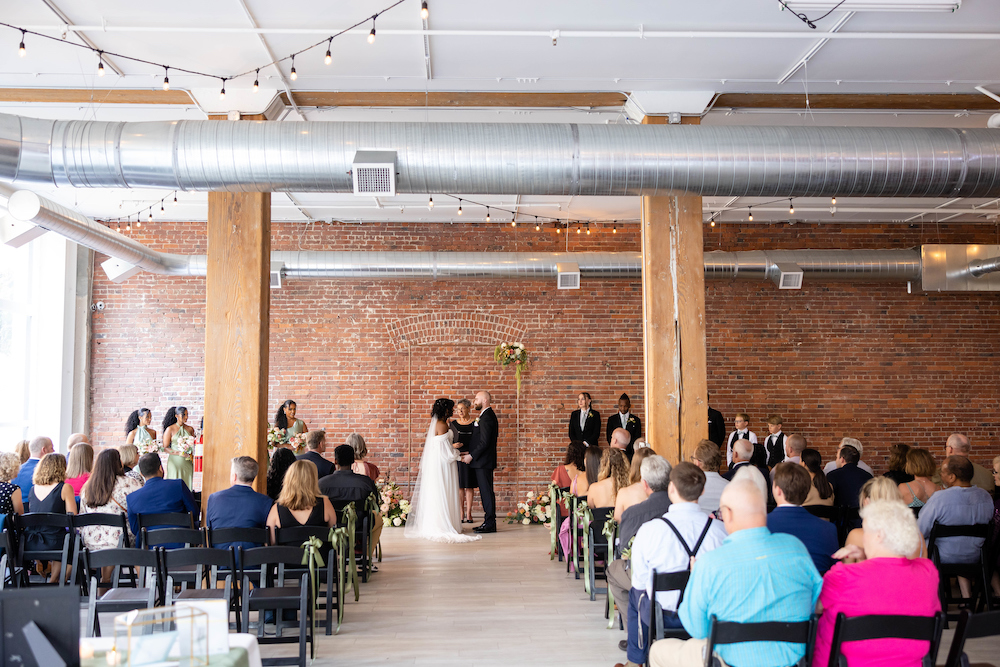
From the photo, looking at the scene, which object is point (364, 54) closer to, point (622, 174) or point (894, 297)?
point (622, 174)

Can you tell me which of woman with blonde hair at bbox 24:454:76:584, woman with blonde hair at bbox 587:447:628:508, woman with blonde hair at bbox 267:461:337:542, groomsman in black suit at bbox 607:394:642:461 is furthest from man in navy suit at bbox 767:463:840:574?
groomsman in black suit at bbox 607:394:642:461

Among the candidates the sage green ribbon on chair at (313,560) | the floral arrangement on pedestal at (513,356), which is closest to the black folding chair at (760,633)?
the sage green ribbon on chair at (313,560)

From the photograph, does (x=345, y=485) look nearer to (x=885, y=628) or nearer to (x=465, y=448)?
(x=465, y=448)

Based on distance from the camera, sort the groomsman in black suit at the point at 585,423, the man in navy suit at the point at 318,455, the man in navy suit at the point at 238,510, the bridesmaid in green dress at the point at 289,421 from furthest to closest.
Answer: the groomsman in black suit at the point at 585,423
the bridesmaid in green dress at the point at 289,421
the man in navy suit at the point at 318,455
the man in navy suit at the point at 238,510

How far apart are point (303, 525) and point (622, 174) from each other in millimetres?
3435

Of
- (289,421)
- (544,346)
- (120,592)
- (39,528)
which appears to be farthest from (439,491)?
(120,592)

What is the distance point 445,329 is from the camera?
11.6 m

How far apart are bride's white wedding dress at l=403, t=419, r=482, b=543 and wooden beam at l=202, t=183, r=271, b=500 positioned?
298 cm

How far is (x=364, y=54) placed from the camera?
595 cm

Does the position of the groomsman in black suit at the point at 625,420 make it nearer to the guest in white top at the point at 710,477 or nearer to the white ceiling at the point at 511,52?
the white ceiling at the point at 511,52

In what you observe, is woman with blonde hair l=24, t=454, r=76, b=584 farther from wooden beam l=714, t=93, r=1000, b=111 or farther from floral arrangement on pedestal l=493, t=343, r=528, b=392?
floral arrangement on pedestal l=493, t=343, r=528, b=392

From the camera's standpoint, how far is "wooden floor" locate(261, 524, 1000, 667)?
16.3ft

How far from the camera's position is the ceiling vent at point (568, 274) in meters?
10.2

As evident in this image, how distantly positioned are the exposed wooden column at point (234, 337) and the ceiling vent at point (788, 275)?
6901 millimetres
